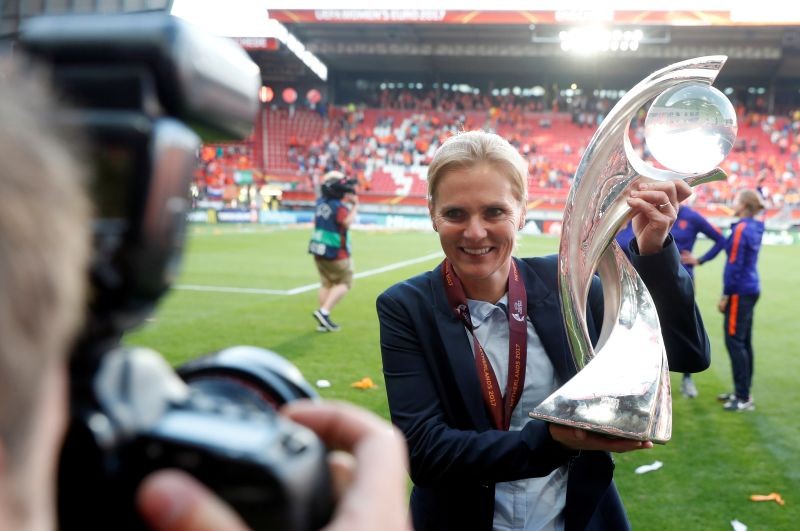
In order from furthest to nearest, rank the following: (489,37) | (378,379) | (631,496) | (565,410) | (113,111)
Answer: (489,37)
(378,379)
(631,496)
(565,410)
(113,111)

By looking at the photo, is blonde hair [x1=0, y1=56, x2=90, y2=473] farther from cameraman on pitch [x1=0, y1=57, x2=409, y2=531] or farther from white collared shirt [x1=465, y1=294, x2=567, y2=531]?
white collared shirt [x1=465, y1=294, x2=567, y2=531]

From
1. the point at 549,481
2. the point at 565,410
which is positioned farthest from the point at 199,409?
the point at 549,481

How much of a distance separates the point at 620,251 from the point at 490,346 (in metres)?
0.37

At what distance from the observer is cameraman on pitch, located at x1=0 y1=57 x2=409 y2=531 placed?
38 centimetres

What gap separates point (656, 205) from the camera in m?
1.48

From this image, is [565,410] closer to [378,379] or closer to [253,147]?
[378,379]

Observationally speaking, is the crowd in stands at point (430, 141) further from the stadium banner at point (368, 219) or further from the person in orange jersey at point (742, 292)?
the person in orange jersey at point (742, 292)

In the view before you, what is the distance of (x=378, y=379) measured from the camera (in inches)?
229

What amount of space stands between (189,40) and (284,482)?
1.08ft

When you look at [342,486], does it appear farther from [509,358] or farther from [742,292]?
[742,292]

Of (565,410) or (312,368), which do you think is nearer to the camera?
(565,410)

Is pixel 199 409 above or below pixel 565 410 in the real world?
above

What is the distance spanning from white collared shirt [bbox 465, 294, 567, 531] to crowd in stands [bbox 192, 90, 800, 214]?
30895mm

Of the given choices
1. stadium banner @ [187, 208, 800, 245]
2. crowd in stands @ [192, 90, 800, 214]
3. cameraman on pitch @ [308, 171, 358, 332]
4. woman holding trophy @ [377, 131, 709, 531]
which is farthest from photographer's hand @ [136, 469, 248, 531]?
crowd in stands @ [192, 90, 800, 214]
